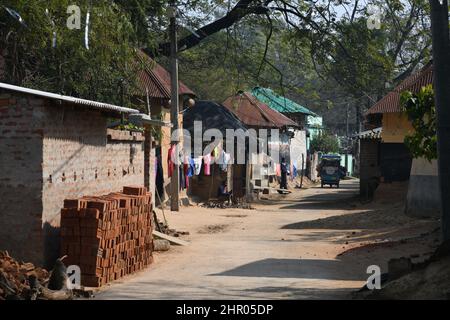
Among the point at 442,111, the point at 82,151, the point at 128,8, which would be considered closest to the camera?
the point at 442,111

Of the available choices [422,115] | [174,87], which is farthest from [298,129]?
[422,115]

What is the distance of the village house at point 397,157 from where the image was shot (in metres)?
20.6

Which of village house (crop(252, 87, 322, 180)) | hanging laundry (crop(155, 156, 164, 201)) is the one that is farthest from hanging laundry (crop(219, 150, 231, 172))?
village house (crop(252, 87, 322, 180))

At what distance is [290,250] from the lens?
16.3m

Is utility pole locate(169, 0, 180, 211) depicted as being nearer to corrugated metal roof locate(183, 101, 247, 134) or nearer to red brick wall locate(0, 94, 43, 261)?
corrugated metal roof locate(183, 101, 247, 134)

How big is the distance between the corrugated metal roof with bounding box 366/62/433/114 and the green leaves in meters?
12.7

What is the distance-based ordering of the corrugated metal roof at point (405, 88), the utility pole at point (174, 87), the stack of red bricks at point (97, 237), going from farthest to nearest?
1. the corrugated metal roof at point (405, 88)
2. the utility pole at point (174, 87)
3. the stack of red bricks at point (97, 237)

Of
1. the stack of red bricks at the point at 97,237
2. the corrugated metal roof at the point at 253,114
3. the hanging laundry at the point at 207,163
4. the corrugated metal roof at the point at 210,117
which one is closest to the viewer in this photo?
the stack of red bricks at the point at 97,237

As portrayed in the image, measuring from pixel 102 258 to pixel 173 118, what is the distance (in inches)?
492

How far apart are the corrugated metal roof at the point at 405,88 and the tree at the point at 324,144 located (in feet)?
129

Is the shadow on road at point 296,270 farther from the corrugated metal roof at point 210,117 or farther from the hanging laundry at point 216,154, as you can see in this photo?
the corrugated metal roof at point 210,117

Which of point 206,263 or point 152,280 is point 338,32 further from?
point 152,280

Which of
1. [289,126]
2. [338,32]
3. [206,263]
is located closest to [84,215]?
[206,263]

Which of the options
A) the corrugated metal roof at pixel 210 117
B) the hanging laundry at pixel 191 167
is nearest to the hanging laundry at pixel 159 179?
the hanging laundry at pixel 191 167
